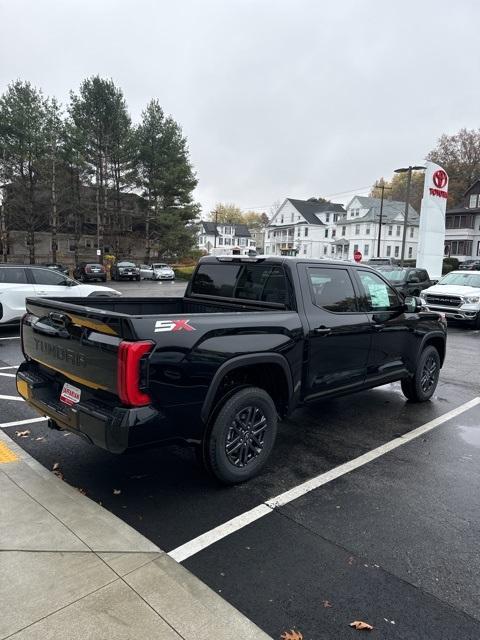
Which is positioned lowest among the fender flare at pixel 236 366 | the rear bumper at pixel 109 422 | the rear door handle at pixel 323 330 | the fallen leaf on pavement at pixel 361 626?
the fallen leaf on pavement at pixel 361 626

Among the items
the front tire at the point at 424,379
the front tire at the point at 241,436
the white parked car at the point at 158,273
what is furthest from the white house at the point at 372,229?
the front tire at the point at 241,436

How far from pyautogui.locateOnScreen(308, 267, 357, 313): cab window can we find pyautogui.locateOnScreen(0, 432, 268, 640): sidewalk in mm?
2710

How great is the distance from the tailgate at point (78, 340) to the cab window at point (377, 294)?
3112 millimetres

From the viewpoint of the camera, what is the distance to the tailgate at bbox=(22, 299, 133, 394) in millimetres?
3100

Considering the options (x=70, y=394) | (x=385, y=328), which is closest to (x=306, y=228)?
(x=385, y=328)

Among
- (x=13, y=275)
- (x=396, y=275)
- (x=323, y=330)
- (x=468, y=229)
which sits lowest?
(x=323, y=330)

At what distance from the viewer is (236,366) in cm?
362

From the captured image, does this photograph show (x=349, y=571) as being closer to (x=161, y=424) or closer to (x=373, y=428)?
(x=161, y=424)

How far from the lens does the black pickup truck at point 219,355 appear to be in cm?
312

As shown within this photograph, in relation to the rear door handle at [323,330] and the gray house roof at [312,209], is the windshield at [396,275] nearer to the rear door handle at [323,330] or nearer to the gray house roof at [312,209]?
the rear door handle at [323,330]

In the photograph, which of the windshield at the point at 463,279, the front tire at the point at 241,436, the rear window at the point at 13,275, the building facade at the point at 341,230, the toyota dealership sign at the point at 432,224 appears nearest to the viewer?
the front tire at the point at 241,436

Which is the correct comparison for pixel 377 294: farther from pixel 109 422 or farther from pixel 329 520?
pixel 109 422

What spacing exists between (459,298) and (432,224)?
1148 cm

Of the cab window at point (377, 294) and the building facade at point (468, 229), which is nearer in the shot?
the cab window at point (377, 294)
